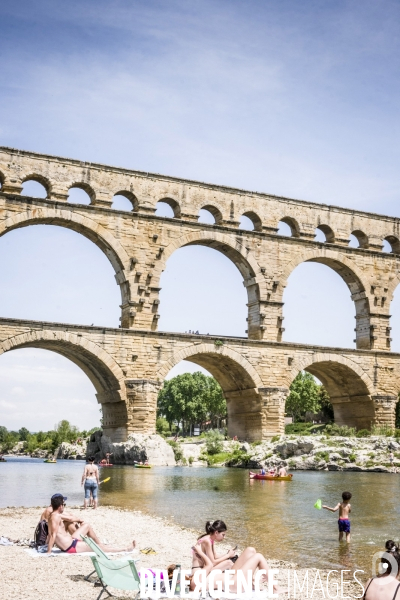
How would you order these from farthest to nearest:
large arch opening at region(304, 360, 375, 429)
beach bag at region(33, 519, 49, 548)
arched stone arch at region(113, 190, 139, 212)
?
large arch opening at region(304, 360, 375, 429)
arched stone arch at region(113, 190, 139, 212)
beach bag at region(33, 519, 49, 548)

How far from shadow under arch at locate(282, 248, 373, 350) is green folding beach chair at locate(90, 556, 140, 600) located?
3125 centimetres

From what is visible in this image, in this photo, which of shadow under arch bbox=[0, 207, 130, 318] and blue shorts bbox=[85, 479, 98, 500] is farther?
shadow under arch bbox=[0, 207, 130, 318]

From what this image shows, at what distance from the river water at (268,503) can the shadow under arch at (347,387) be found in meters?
9.57

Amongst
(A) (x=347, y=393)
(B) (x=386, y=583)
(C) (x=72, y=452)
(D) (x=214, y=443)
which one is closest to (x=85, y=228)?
(D) (x=214, y=443)

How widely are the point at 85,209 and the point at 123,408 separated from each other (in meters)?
9.35

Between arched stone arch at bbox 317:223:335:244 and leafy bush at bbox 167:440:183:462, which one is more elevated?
arched stone arch at bbox 317:223:335:244

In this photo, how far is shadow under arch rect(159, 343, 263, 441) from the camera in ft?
111

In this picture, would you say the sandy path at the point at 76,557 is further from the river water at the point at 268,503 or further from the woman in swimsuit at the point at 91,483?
the river water at the point at 268,503

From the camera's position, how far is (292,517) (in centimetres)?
1490

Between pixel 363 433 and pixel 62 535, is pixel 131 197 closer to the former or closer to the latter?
pixel 363 433

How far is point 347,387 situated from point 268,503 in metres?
23.2

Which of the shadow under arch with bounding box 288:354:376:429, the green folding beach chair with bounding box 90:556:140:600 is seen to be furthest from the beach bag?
the shadow under arch with bounding box 288:354:376:429

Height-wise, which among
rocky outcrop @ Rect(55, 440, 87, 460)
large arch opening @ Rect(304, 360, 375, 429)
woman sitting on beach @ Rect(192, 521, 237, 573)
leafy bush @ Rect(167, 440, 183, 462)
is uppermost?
large arch opening @ Rect(304, 360, 375, 429)

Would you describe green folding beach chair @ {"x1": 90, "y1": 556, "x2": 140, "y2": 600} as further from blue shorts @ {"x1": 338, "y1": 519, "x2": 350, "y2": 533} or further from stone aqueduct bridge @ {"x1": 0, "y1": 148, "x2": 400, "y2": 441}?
stone aqueduct bridge @ {"x1": 0, "y1": 148, "x2": 400, "y2": 441}
